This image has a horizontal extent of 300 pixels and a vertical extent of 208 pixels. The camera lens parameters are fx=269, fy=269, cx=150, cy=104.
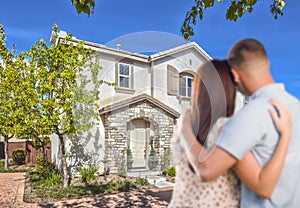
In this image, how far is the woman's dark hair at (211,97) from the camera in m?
0.88

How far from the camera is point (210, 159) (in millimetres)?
889

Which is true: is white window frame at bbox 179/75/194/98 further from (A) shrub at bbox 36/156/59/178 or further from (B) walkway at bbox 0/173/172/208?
(A) shrub at bbox 36/156/59/178

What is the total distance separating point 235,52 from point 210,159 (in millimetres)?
371

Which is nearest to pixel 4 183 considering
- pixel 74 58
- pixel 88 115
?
pixel 88 115

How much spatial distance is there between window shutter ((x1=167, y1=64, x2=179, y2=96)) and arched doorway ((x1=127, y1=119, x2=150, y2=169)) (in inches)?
13.5

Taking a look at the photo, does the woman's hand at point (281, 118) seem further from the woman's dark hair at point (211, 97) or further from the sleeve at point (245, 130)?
the woman's dark hair at point (211, 97)

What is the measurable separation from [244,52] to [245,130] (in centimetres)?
26

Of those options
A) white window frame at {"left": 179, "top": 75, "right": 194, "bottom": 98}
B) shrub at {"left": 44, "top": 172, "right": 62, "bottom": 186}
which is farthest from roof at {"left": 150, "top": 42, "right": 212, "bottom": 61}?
shrub at {"left": 44, "top": 172, "right": 62, "bottom": 186}

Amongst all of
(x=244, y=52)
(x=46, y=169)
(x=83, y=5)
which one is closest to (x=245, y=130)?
(x=244, y=52)

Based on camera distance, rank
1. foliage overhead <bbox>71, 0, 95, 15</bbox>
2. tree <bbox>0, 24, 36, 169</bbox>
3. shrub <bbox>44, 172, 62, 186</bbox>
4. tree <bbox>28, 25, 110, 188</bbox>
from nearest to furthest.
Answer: foliage overhead <bbox>71, 0, 95, 15</bbox> → tree <bbox>28, 25, 110, 188</bbox> → tree <bbox>0, 24, 36, 169</bbox> → shrub <bbox>44, 172, 62, 186</bbox>

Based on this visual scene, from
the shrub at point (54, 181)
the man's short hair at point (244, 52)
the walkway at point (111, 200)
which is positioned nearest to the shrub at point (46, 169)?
the shrub at point (54, 181)

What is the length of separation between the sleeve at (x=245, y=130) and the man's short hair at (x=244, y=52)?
0.51 feet

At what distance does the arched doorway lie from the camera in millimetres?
1579

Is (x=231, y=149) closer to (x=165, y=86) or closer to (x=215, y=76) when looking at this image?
(x=215, y=76)
